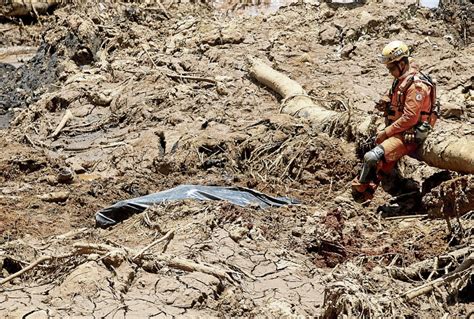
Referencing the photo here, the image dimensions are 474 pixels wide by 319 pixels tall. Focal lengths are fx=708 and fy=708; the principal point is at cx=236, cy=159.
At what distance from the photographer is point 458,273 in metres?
3.81

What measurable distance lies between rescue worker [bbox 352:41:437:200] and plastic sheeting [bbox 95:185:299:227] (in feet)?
2.28

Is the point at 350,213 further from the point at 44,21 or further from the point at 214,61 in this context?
the point at 44,21

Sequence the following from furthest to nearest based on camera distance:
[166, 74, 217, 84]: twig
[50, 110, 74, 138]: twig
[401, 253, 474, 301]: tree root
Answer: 1. [166, 74, 217, 84]: twig
2. [50, 110, 74, 138]: twig
3. [401, 253, 474, 301]: tree root

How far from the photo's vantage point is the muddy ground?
12.6 feet

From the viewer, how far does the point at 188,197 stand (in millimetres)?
5691

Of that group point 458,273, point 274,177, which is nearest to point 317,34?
point 274,177

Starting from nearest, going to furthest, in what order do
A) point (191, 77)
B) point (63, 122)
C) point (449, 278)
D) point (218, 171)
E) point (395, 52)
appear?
point (449, 278) → point (395, 52) → point (218, 171) → point (63, 122) → point (191, 77)

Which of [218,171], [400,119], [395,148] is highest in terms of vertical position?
[400,119]

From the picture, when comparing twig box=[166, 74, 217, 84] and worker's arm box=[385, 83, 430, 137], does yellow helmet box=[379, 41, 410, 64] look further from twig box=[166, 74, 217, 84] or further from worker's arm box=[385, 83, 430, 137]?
twig box=[166, 74, 217, 84]

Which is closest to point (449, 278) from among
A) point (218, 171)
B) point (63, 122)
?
point (218, 171)

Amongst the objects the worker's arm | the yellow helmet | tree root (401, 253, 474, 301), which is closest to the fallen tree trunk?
the worker's arm

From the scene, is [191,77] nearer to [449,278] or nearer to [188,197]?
[188,197]

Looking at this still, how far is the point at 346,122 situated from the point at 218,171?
1.33m

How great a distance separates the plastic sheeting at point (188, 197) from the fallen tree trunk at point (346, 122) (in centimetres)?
119
